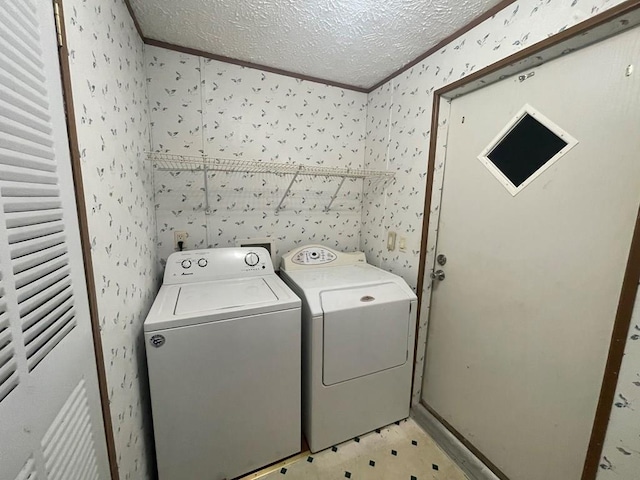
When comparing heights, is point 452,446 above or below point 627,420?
below

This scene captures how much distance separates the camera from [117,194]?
41.2 inches

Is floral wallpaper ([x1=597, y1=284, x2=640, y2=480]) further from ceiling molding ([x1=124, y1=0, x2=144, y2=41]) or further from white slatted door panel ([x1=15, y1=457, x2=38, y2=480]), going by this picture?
ceiling molding ([x1=124, y1=0, x2=144, y2=41])

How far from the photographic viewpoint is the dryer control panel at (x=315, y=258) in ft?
6.31

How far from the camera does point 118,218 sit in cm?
105

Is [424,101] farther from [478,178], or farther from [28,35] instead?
[28,35]

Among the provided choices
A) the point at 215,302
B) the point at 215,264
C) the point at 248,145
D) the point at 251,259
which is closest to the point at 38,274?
the point at 215,302

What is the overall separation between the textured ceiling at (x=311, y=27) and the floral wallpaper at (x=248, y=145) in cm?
18

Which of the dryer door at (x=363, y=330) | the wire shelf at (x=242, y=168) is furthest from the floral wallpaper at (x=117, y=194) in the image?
the dryer door at (x=363, y=330)

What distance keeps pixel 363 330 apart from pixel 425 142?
4.13 ft

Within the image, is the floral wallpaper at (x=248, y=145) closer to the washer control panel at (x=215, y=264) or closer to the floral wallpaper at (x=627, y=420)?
the washer control panel at (x=215, y=264)

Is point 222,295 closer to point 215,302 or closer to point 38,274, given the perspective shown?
point 215,302

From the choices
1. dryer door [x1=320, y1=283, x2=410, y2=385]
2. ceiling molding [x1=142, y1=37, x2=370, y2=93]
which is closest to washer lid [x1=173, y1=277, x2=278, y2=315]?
dryer door [x1=320, y1=283, x2=410, y2=385]

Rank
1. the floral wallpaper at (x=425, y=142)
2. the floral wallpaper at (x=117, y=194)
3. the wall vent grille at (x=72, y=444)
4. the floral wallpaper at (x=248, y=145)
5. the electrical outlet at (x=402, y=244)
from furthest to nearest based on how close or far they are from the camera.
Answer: the electrical outlet at (x=402, y=244)
the floral wallpaper at (x=248, y=145)
the floral wallpaper at (x=425, y=142)
the floral wallpaper at (x=117, y=194)
the wall vent grille at (x=72, y=444)

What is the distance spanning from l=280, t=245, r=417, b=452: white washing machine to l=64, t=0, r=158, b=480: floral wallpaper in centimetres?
83
